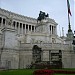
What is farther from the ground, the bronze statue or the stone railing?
the bronze statue

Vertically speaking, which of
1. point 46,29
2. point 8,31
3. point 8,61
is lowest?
point 8,61

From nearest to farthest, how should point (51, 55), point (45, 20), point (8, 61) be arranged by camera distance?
point (8, 61) < point (51, 55) < point (45, 20)

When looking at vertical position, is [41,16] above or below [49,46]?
above

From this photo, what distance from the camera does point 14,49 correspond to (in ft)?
116

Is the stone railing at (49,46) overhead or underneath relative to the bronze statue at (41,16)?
underneath

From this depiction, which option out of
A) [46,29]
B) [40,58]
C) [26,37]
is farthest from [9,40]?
[46,29]

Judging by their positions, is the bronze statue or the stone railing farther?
the bronze statue

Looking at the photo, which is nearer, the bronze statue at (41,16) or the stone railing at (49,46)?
the stone railing at (49,46)

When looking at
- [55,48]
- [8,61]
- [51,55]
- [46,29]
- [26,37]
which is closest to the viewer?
[8,61]

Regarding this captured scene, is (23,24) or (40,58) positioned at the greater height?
(23,24)

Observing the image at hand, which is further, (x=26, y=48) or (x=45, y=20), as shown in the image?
(x=45, y=20)

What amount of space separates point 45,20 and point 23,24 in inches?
406

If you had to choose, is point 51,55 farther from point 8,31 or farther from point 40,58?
point 8,31

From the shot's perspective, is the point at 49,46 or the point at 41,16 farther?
the point at 41,16
